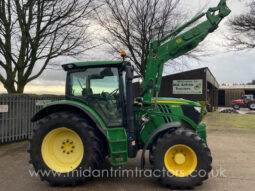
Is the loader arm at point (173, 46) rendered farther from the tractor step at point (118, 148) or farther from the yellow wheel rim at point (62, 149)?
the yellow wheel rim at point (62, 149)

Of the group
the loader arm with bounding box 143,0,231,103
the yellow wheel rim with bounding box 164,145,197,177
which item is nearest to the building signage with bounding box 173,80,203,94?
the loader arm with bounding box 143,0,231,103

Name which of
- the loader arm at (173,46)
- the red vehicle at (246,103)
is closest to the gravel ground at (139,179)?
the loader arm at (173,46)

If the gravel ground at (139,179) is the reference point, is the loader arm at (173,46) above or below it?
above

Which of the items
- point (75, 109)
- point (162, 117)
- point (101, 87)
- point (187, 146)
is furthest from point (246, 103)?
point (75, 109)

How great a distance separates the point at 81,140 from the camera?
3.84 m

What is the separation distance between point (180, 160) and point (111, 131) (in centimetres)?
127

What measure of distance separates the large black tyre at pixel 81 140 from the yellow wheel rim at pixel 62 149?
60 millimetres

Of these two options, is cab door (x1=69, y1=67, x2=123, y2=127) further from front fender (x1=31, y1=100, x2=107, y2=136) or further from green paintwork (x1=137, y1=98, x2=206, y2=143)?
green paintwork (x1=137, y1=98, x2=206, y2=143)

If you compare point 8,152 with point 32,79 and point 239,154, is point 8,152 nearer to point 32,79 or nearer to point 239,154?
point 32,79

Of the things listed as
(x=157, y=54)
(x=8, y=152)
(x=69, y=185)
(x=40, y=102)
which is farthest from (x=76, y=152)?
(x=40, y=102)

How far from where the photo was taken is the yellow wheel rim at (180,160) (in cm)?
374

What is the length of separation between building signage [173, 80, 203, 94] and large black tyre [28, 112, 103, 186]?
48.6 feet

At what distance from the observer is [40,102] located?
8375mm

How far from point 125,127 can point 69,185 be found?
136cm
